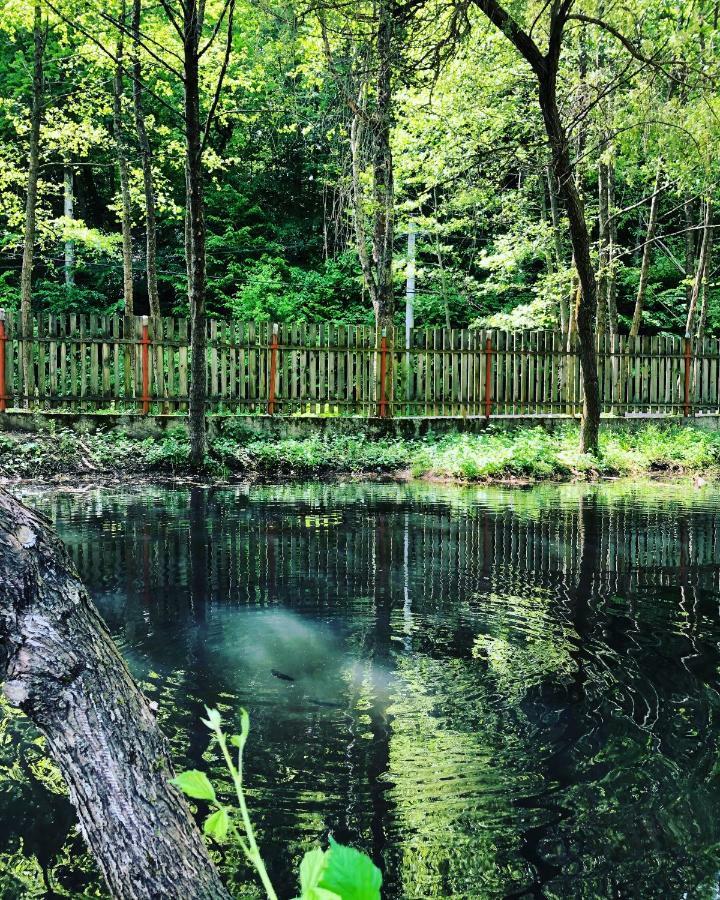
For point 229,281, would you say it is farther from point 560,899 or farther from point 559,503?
point 560,899

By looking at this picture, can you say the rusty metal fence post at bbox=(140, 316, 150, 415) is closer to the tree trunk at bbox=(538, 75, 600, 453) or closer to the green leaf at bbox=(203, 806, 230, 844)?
the tree trunk at bbox=(538, 75, 600, 453)

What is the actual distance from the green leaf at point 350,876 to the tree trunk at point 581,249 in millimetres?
13360

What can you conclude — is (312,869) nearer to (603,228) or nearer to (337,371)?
(337,371)

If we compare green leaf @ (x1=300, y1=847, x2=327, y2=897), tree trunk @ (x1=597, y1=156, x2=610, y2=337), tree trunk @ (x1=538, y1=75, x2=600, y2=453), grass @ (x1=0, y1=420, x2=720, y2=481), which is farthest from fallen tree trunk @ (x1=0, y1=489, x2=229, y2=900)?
tree trunk @ (x1=597, y1=156, x2=610, y2=337)

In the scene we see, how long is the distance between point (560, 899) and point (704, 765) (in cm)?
120

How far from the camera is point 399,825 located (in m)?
2.95

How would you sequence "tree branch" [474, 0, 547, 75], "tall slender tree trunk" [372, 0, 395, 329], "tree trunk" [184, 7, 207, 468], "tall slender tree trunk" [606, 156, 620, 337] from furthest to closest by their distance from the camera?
1. "tall slender tree trunk" [372, 0, 395, 329]
2. "tall slender tree trunk" [606, 156, 620, 337]
3. "tree trunk" [184, 7, 207, 468]
4. "tree branch" [474, 0, 547, 75]

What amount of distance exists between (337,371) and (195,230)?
180 inches

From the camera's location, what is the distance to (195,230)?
13.8m

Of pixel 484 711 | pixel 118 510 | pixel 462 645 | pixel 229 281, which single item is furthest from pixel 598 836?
pixel 229 281

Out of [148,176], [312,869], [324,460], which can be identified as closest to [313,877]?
[312,869]

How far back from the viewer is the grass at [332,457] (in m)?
14.0

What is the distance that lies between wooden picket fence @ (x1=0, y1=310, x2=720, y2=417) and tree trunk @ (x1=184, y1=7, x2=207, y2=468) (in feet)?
6.74

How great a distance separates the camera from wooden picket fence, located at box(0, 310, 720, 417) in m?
15.9
